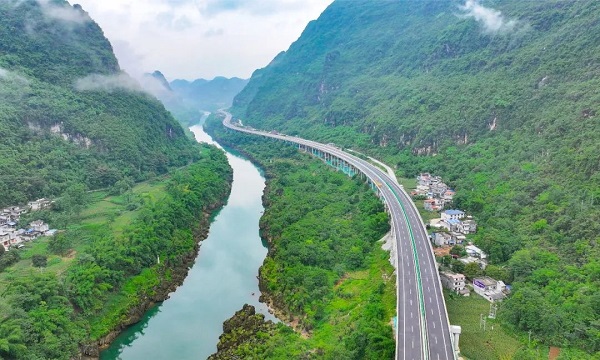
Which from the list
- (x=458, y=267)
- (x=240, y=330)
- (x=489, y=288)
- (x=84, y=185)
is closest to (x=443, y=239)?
(x=458, y=267)

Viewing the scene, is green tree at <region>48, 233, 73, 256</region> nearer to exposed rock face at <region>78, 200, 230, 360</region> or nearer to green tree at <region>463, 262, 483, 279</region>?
exposed rock face at <region>78, 200, 230, 360</region>

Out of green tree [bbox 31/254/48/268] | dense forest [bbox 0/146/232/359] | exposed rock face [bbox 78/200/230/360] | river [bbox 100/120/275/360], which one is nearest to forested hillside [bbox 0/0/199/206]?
dense forest [bbox 0/146/232/359]

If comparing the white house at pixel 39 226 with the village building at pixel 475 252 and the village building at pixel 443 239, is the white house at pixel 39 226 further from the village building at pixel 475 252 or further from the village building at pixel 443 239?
the village building at pixel 475 252

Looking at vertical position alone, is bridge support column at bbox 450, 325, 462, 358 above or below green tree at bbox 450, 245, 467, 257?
below

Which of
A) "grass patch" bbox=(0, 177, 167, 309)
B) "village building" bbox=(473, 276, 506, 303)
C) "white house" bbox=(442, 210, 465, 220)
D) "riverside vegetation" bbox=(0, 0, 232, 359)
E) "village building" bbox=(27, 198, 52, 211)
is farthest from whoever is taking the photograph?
"village building" bbox=(27, 198, 52, 211)

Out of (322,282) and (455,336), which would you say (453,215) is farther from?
(455,336)
